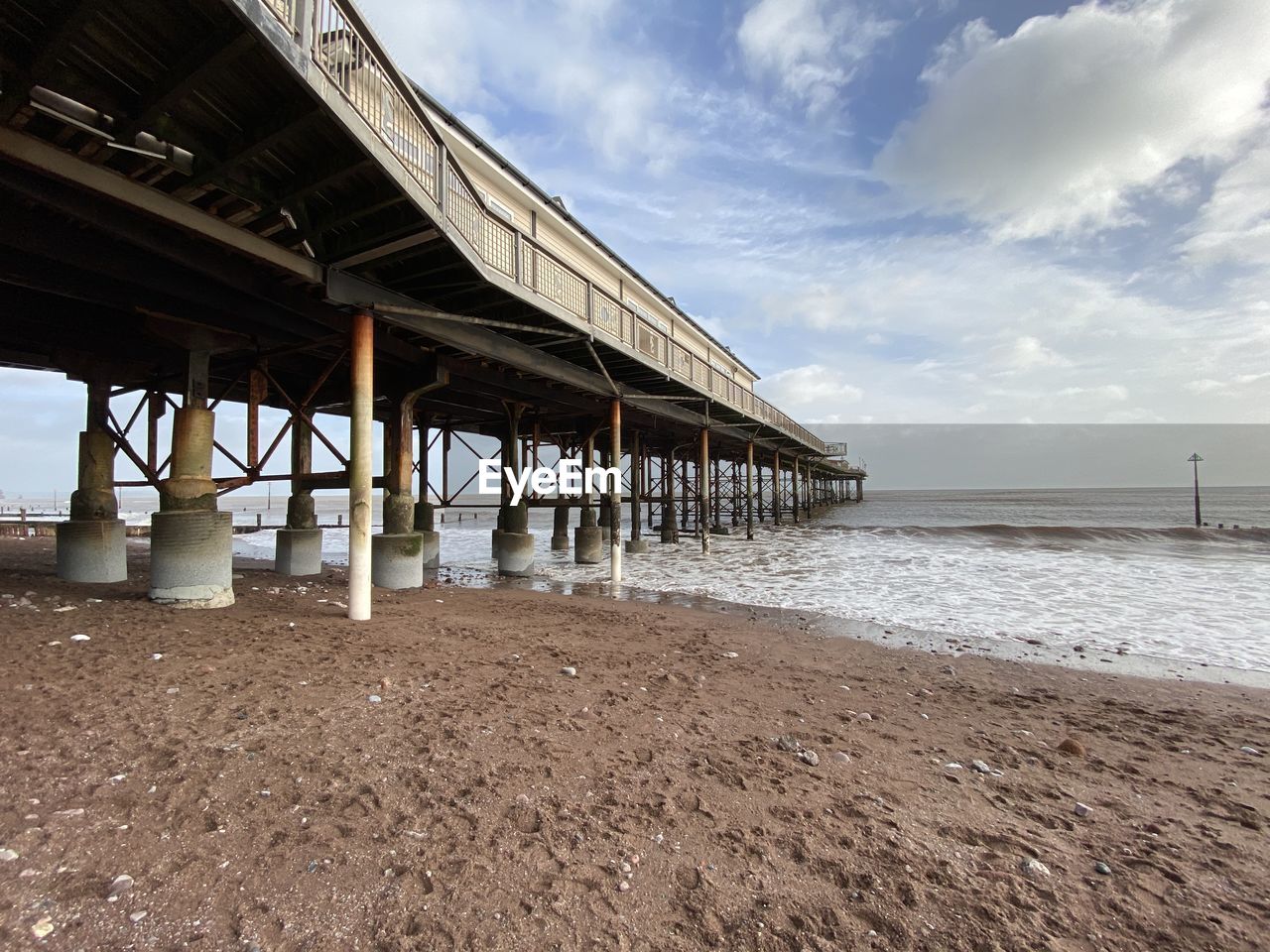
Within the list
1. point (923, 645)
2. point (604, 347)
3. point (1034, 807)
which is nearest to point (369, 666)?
point (1034, 807)

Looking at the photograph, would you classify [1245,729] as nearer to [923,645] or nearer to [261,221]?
[923,645]

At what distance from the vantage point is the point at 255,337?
831 cm

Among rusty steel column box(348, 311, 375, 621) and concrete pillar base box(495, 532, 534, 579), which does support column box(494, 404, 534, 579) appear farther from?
rusty steel column box(348, 311, 375, 621)

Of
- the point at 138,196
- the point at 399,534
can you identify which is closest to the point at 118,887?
the point at 138,196

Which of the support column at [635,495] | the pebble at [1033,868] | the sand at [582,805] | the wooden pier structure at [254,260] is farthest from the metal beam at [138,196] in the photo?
the support column at [635,495]

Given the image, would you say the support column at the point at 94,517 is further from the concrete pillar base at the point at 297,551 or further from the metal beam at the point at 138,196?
the metal beam at the point at 138,196

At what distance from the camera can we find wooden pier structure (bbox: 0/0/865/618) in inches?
154

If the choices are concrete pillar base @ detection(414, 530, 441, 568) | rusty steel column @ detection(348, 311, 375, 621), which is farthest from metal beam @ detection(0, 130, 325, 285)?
concrete pillar base @ detection(414, 530, 441, 568)

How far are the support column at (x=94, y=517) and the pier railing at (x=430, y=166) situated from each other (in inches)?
269

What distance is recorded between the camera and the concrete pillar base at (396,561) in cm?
1031

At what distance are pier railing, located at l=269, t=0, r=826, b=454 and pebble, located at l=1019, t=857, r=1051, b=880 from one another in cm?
624

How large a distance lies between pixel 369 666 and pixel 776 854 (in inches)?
151

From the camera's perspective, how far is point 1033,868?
8.60 ft

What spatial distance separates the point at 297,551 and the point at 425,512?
451 centimetres
